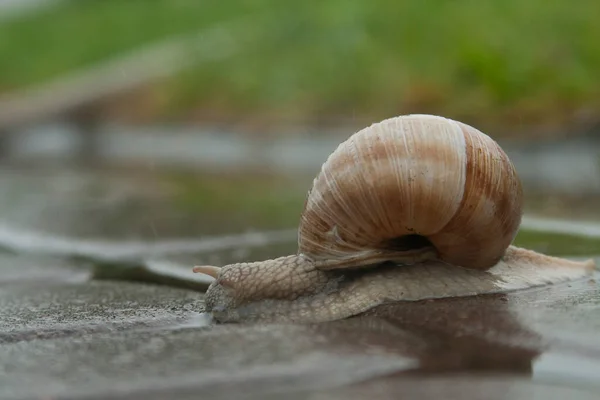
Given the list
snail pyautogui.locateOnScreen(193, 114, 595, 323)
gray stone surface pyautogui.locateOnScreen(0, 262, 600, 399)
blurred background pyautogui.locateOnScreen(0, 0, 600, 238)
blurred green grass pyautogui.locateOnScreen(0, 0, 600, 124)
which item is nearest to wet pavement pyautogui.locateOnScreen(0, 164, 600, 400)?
gray stone surface pyautogui.locateOnScreen(0, 262, 600, 399)

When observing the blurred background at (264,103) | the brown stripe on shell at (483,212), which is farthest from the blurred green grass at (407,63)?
the brown stripe on shell at (483,212)

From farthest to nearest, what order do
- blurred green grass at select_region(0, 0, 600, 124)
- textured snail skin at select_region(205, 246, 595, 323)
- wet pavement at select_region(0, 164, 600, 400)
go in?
1. blurred green grass at select_region(0, 0, 600, 124)
2. textured snail skin at select_region(205, 246, 595, 323)
3. wet pavement at select_region(0, 164, 600, 400)

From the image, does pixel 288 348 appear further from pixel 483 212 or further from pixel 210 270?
pixel 483 212

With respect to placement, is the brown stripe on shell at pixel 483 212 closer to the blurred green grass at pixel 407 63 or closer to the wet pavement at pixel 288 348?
the wet pavement at pixel 288 348

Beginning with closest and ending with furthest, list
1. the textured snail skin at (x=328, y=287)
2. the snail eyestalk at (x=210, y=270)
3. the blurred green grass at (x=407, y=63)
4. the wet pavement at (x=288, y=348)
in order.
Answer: the wet pavement at (x=288, y=348) < the textured snail skin at (x=328, y=287) < the snail eyestalk at (x=210, y=270) < the blurred green grass at (x=407, y=63)

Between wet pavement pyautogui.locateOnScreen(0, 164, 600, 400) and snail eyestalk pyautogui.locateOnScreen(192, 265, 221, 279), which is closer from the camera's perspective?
wet pavement pyautogui.locateOnScreen(0, 164, 600, 400)

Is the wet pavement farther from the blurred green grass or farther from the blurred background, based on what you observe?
the blurred green grass

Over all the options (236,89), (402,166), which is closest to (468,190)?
(402,166)

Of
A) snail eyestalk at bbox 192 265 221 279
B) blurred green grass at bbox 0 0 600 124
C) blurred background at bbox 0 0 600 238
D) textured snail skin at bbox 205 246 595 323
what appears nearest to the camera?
textured snail skin at bbox 205 246 595 323
